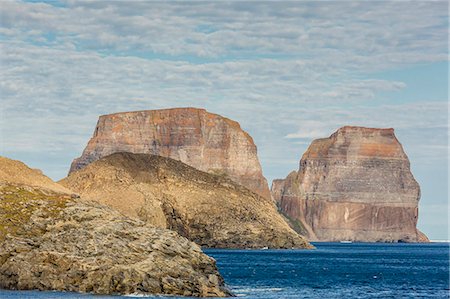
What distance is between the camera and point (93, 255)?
10581 centimetres

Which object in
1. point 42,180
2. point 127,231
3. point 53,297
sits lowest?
point 53,297

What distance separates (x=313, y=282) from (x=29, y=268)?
4920 centimetres

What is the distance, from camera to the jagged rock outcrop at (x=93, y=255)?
102875 millimetres

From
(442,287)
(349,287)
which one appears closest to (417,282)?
(442,287)

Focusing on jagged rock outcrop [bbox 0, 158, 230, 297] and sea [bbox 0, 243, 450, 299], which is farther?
sea [bbox 0, 243, 450, 299]

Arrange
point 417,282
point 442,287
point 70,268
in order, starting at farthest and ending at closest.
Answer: point 417,282, point 442,287, point 70,268

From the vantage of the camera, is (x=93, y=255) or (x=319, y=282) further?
(x=319, y=282)

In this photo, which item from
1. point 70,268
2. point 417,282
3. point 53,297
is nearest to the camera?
point 53,297

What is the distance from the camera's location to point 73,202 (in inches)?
4909

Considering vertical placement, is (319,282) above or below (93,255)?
below

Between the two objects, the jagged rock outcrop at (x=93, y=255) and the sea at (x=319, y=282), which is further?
the sea at (x=319, y=282)

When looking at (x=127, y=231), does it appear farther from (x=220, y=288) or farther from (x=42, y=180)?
(x=42, y=180)

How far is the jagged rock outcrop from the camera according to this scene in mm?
102875

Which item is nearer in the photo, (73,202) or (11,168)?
(73,202)
